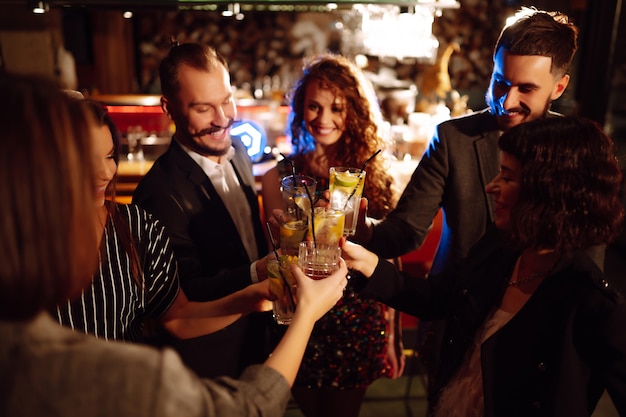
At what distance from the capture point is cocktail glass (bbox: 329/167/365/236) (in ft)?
6.23

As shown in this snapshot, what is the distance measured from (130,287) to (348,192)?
832 mm

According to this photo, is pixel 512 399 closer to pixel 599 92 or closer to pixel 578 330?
pixel 578 330

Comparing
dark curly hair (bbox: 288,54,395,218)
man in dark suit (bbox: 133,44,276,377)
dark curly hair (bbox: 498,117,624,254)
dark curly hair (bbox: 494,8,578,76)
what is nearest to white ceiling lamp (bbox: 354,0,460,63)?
dark curly hair (bbox: 288,54,395,218)

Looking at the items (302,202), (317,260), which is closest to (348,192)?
(302,202)

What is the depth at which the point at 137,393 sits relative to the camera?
810 mm

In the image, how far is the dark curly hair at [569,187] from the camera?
4.51 ft

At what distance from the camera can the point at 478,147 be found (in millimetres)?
2189

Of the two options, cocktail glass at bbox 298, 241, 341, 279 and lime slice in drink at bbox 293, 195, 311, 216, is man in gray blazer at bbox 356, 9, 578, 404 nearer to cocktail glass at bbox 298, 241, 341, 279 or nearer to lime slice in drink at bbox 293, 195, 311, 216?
lime slice in drink at bbox 293, 195, 311, 216

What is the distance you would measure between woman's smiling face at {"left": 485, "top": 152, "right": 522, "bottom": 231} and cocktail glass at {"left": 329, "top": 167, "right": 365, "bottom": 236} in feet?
1.61

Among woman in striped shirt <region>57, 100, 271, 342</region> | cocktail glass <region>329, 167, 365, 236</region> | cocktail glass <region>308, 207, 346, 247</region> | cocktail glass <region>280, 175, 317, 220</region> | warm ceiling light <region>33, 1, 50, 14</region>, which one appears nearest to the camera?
woman in striped shirt <region>57, 100, 271, 342</region>

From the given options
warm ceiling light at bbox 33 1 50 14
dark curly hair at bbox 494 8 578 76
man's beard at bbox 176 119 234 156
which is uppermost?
warm ceiling light at bbox 33 1 50 14

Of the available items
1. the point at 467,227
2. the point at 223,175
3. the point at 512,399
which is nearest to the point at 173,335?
the point at 223,175

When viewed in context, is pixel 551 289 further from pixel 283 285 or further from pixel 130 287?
pixel 130 287

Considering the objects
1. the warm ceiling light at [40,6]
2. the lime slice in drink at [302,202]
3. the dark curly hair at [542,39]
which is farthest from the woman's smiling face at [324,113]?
the warm ceiling light at [40,6]
